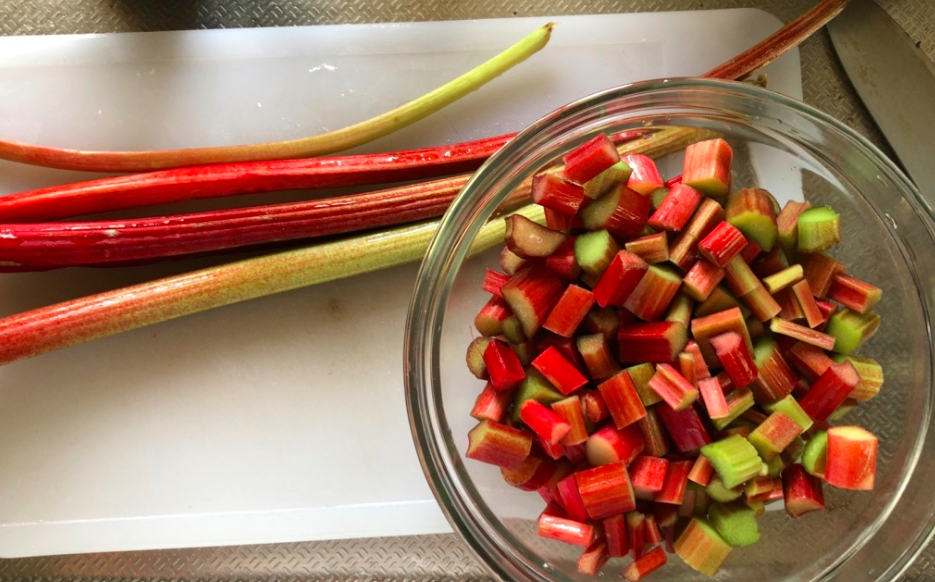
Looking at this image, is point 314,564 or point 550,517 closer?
point 550,517

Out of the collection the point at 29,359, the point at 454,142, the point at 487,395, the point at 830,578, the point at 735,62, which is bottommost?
the point at 29,359

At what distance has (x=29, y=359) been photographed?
5.13 feet

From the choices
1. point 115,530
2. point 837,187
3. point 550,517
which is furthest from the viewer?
point 115,530

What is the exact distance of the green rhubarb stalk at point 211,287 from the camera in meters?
1.44

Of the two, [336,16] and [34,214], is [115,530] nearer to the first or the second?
[34,214]

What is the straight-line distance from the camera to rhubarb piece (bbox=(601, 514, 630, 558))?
122 cm

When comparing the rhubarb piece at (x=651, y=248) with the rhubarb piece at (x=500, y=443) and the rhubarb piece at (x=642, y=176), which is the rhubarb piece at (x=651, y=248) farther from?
the rhubarb piece at (x=500, y=443)

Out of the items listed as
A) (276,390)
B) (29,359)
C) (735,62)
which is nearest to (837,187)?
(735,62)

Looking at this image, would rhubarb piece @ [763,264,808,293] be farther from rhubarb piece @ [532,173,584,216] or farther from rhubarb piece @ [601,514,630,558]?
rhubarb piece @ [601,514,630,558]

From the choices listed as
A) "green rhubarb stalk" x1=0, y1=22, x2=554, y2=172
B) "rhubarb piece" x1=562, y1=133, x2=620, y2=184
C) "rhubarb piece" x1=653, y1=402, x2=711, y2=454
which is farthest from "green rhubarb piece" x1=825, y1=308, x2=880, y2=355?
"green rhubarb stalk" x1=0, y1=22, x2=554, y2=172

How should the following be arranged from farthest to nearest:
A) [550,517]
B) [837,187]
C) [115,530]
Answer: [115,530] < [837,187] < [550,517]

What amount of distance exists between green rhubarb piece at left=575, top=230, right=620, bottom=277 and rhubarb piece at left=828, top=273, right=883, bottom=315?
1.43 feet

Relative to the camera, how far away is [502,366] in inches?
47.9

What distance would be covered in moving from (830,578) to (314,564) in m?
1.11
